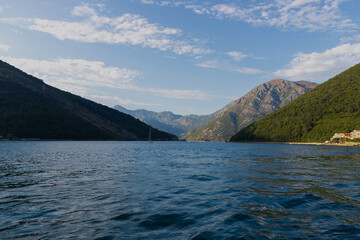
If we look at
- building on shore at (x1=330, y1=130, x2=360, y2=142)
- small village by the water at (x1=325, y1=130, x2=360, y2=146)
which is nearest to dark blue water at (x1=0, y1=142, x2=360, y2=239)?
small village by the water at (x1=325, y1=130, x2=360, y2=146)

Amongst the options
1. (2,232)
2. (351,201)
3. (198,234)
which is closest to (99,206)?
(2,232)

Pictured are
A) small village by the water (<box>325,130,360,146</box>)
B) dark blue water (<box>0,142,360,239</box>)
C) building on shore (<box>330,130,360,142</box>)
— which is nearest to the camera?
dark blue water (<box>0,142,360,239</box>)

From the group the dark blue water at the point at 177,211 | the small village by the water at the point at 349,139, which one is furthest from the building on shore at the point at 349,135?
the dark blue water at the point at 177,211

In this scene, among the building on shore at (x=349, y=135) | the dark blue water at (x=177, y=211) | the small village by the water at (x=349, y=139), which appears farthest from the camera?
the building on shore at (x=349, y=135)

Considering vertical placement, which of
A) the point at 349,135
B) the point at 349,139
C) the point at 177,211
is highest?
the point at 349,135

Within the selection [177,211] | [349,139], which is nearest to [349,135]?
[349,139]

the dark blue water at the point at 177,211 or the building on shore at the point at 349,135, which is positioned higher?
the building on shore at the point at 349,135

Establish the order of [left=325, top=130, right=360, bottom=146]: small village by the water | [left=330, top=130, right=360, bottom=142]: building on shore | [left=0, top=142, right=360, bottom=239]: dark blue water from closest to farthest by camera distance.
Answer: [left=0, top=142, right=360, bottom=239]: dark blue water → [left=325, top=130, right=360, bottom=146]: small village by the water → [left=330, top=130, right=360, bottom=142]: building on shore

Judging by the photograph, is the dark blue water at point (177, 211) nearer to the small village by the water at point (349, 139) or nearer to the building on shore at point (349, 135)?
the small village by the water at point (349, 139)

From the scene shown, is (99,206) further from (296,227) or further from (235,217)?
(296,227)

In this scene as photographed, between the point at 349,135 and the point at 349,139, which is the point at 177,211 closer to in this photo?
the point at 349,139

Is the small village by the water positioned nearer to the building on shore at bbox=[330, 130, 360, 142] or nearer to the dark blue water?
the building on shore at bbox=[330, 130, 360, 142]

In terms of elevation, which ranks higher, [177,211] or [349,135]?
[349,135]

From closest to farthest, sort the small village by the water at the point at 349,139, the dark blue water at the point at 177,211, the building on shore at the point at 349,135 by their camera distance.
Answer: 1. the dark blue water at the point at 177,211
2. the small village by the water at the point at 349,139
3. the building on shore at the point at 349,135
